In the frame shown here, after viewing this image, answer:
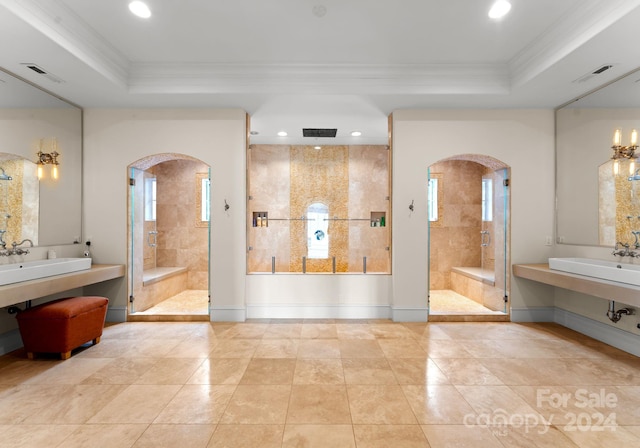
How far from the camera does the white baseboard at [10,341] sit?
3.48m

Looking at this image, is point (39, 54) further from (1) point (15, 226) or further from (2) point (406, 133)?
(2) point (406, 133)

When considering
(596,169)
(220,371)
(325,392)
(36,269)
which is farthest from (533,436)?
(36,269)

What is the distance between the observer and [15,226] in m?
3.61

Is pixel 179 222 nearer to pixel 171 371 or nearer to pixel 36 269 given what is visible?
pixel 36 269

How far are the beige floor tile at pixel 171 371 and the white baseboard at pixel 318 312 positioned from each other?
152 centimetres

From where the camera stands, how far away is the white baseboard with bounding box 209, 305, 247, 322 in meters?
4.60

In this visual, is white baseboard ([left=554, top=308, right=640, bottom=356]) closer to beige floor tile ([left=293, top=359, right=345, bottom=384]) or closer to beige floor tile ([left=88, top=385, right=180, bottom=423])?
beige floor tile ([left=293, top=359, right=345, bottom=384])

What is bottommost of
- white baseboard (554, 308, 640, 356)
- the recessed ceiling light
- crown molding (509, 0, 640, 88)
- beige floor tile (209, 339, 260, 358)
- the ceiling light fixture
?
beige floor tile (209, 339, 260, 358)

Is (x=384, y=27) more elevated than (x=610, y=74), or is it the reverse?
(x=384, y=27)

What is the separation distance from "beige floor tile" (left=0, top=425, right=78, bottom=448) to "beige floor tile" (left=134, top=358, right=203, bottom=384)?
0.68 meters

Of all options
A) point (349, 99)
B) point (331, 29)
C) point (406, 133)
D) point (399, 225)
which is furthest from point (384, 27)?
point (399, 225)

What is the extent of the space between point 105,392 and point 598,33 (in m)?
4.99

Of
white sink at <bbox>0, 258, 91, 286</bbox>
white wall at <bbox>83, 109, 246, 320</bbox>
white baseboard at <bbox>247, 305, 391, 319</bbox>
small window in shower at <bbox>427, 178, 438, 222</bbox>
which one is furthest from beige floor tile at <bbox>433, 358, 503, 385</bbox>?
white sink at <bbox>0, 258, 91, 286</bbox>

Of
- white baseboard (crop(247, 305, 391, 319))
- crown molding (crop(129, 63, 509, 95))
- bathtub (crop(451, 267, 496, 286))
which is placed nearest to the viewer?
crown molding (crop(129, 63, 509, 95))
